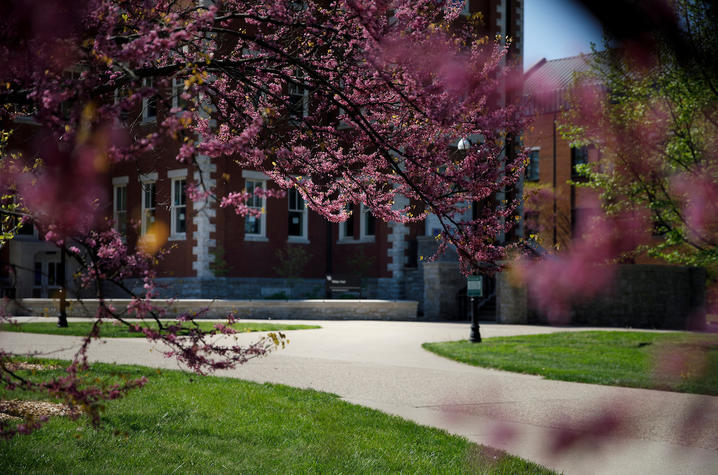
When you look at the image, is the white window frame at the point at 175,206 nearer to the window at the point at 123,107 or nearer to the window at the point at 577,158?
the window at the point at 123,107

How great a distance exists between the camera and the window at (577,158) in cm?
94

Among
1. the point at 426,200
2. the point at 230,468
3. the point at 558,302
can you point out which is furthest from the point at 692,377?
the point at 230,468

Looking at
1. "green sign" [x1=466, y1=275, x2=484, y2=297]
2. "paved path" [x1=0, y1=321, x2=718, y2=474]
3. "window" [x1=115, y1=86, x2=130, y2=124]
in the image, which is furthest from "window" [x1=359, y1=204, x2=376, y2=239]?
"window" [x1=115, y1=86, x2=130, y2=124]

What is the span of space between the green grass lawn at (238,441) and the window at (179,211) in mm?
19113

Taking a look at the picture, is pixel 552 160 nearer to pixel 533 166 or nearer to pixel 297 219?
pixel 533 166

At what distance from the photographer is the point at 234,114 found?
227 inches

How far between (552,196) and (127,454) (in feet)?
19.3

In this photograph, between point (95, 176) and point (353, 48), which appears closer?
point (95, 176)

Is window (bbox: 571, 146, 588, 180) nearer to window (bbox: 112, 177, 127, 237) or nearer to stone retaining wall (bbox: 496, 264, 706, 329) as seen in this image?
stone retaining wall (bbox: 496, 264, 706, 329)

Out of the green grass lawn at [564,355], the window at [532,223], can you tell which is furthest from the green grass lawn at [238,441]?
the window at [532,223]

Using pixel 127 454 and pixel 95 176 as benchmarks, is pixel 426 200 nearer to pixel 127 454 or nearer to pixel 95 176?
pixel 95 176

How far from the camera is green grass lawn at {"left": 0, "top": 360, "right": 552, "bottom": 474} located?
579 centimetres

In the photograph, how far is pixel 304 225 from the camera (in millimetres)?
29750

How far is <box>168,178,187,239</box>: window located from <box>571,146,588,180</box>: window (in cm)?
2692
